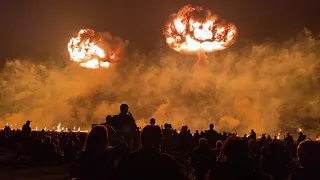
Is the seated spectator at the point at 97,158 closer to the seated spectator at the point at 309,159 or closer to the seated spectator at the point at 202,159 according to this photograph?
the seated spectator at the point at 309,159

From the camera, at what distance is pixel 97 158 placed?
4.82m

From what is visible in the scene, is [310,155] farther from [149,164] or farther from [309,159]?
[149,164]

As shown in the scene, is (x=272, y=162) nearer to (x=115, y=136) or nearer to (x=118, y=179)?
(x=115, y=136)

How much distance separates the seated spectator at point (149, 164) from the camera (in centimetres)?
419

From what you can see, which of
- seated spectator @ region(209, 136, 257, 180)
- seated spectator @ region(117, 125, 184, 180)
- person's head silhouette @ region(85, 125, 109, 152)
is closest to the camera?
seated spectator @ region(117, 125, 184, 180)

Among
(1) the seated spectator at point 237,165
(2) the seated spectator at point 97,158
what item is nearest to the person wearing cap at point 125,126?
(2) the seated spectator at point 97,158

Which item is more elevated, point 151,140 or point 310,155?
point 151,140

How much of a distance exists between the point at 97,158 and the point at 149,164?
0.96m

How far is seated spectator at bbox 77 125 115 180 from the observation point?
4793 mm

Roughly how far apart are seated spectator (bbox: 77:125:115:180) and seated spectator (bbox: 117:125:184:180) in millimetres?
563

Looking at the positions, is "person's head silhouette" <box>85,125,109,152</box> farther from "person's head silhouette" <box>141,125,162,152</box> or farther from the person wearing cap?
the person wearing cap

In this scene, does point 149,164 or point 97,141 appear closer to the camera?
point 149,164

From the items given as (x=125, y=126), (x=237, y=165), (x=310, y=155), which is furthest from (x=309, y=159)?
(x=125, y=126)

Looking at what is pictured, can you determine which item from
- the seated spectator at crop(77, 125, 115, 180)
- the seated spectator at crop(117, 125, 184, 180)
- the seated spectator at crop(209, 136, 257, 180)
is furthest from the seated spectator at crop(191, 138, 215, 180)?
the seated spectator at crop(117, 125, 184, 180)
